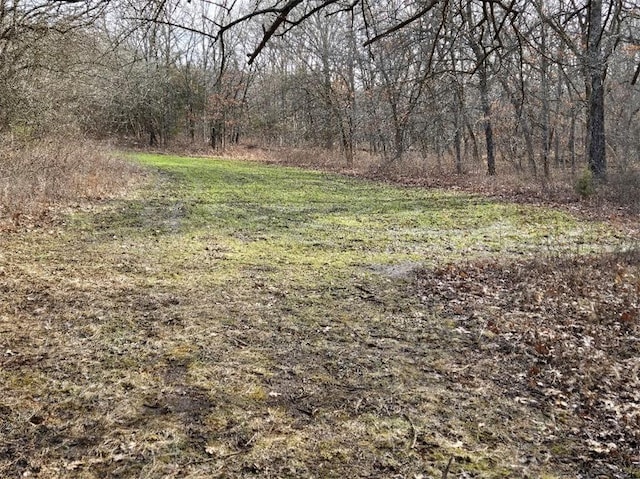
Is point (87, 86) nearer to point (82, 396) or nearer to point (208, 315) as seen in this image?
point (208, 315)

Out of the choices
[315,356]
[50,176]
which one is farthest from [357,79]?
[315,356]

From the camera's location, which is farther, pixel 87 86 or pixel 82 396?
pixel 87 86

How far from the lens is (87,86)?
1489 centimetres

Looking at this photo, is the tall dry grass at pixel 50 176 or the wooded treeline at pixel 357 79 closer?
the wooded treeline at pixel 357 79

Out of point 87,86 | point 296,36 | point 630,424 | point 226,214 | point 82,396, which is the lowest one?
point 630,424

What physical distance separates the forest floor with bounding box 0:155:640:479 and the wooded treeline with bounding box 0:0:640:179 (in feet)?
6.77

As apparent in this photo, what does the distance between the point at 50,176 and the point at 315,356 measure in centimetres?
962

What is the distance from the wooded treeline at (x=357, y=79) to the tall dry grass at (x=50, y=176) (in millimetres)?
607

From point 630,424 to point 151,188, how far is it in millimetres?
13780

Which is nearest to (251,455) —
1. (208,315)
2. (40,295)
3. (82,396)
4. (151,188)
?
(82,396)

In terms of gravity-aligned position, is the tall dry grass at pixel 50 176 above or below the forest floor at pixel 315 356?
above

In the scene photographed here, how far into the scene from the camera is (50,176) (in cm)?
1173

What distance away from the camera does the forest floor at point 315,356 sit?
3.08 meters

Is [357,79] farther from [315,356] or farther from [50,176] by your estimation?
[315,356]
